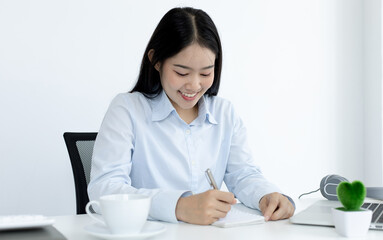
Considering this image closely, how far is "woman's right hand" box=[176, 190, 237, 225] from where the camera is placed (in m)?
1.04

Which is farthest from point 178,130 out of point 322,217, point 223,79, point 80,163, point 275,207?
point 223,79

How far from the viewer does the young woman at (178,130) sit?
1.35 meters

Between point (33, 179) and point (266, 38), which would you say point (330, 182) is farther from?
point (266, 38)

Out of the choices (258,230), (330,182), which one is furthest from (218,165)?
(258,230)

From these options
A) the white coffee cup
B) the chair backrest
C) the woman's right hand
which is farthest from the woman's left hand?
the chair backrest

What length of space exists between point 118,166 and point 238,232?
1.55 ft

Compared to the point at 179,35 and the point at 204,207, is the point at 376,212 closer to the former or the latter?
the point at 204,207

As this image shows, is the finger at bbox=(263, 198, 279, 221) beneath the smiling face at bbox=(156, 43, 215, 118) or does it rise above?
beneath

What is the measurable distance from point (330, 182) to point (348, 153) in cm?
192

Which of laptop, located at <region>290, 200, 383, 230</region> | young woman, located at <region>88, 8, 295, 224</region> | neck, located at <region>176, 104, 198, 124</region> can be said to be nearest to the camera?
laptop, located at <region>290, 200, 383, 230</region>

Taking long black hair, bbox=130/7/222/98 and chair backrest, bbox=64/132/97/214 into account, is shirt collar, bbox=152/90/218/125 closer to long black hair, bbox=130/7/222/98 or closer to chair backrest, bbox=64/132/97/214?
long black hair, bbox=130/7/222/98

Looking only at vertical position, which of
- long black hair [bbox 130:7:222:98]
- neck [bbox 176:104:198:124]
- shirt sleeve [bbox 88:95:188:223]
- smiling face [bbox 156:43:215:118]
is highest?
long black hair [bbox 130:7:222:98]

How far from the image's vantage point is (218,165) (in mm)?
1579

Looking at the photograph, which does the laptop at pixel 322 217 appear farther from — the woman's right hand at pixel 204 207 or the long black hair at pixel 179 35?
the long black hair at pixel 179 35
